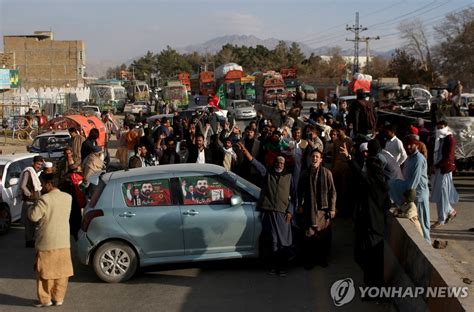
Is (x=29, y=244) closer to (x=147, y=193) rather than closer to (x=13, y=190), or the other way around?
(x=13, y=190)

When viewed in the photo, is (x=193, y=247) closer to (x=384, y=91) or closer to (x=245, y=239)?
(x=245, y=239)

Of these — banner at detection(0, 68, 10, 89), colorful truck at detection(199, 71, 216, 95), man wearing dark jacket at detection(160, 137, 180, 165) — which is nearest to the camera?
man wearing dark jacket at detection(160, 137, 180, 165)

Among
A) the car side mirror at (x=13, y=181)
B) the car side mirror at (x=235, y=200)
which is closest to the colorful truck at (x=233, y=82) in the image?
the car side mirror at (x=13, y=181)

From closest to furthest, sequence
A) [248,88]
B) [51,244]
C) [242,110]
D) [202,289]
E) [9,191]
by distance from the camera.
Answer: [51,244] → [202,289] → [9,191] → [242,110] → [248,88]

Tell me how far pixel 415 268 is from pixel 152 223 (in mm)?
3770

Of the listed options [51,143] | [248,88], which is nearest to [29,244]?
[51,143]

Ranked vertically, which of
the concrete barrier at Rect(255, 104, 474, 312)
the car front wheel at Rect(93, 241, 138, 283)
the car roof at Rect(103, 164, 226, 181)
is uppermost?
the car roof at Rect(103, 164, 226, 181)

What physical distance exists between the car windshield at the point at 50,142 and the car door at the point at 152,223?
12468 mm

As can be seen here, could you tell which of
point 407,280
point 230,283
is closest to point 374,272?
point 407,280

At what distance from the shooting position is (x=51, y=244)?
757 cm

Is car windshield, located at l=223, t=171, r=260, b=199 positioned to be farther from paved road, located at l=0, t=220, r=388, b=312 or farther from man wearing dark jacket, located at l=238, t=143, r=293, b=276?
paved road, located at l=0, t=220, r=388, b=312

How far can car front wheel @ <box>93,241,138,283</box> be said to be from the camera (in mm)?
8656

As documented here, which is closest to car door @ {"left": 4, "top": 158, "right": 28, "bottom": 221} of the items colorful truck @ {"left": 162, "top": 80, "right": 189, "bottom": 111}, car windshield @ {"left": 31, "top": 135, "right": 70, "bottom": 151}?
car windshield @ {"left": 31, "top": 135, "right": 70, "bottom": 151}

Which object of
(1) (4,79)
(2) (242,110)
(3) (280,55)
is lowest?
(2) (242,110)
